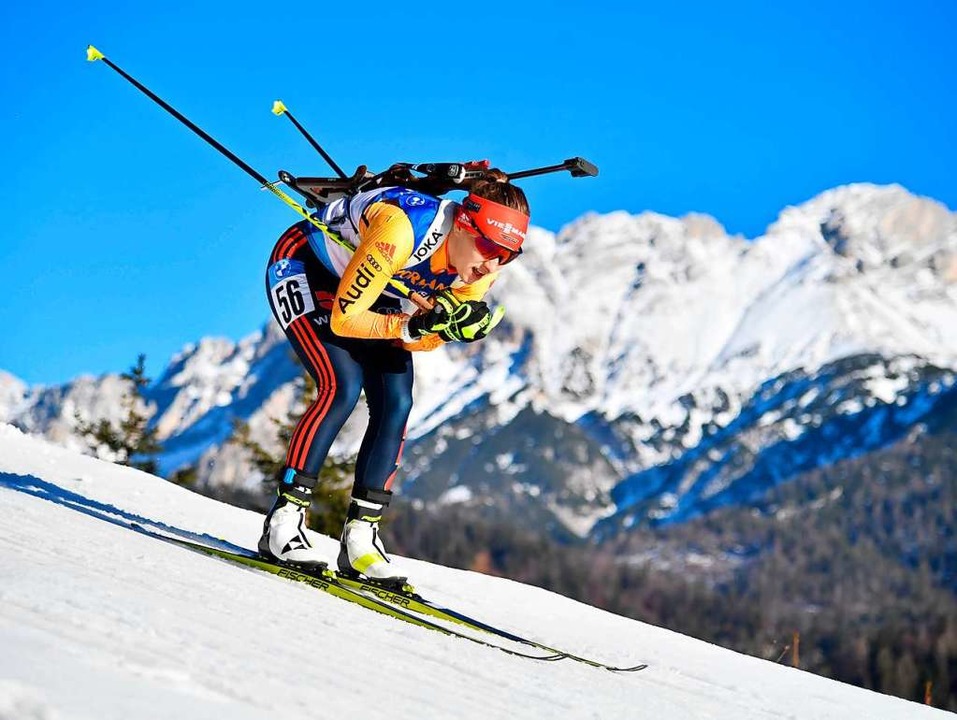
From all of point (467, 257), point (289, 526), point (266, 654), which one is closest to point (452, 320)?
point (467, 257)

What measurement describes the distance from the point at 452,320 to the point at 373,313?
1.52 feet

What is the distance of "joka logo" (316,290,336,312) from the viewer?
271 inches

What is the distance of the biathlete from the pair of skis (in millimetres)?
142

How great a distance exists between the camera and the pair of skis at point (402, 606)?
5.79m

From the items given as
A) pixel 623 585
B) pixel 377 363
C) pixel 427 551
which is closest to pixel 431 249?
pixel 377 363

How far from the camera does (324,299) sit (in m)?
6.91

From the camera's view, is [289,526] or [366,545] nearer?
[289,526]

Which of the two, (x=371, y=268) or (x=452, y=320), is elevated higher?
(x=371, y=268)

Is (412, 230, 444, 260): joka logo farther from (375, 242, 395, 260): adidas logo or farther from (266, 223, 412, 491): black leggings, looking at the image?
(266, 223, 412, 491): black leggings

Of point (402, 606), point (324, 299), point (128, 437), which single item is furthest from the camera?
point (128, 437)

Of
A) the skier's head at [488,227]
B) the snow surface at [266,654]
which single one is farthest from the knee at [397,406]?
the snow surface at [266,654]

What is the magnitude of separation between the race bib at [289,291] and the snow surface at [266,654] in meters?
1.53

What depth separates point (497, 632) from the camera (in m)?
6.28

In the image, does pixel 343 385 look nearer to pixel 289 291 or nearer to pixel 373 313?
pixel 373 313
